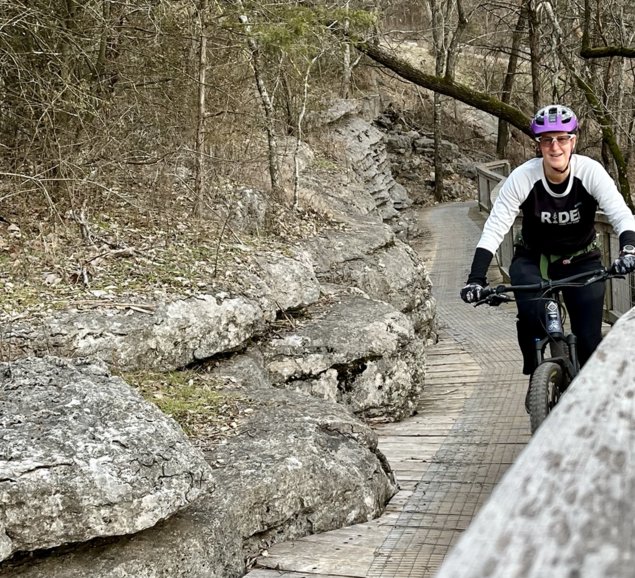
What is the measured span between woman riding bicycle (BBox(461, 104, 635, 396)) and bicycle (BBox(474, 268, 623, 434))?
7 centimetres

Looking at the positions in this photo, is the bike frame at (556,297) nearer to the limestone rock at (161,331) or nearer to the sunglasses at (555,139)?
the sunglasses at (555,139)

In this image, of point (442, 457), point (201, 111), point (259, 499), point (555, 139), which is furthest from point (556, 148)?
point (201, 111)

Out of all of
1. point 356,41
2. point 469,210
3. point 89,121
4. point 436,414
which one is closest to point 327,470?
point 436,414

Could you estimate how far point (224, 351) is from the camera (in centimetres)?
630

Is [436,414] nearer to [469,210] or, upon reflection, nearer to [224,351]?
[224,351]

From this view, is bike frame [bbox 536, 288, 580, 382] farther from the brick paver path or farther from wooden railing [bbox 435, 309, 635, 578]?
wooden railing [bbox 435, 309, 635, 578]

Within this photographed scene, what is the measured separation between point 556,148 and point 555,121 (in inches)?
5.6

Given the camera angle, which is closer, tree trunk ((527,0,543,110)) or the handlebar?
the handlebar

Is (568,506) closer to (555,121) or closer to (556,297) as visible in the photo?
(555,121)

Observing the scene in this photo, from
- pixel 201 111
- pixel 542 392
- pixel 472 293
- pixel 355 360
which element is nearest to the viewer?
pixel 542 392

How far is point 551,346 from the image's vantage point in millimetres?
4523

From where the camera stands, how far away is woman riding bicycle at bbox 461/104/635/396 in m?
4.27

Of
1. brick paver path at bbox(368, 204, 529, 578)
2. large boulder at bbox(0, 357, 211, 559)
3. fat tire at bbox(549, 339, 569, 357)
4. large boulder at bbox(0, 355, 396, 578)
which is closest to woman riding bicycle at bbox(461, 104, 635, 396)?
fat tire at bbox(549, 339, 569, 357)

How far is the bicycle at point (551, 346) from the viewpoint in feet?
13.3
